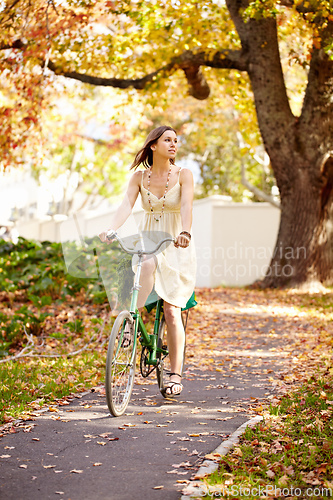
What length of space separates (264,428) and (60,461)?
140cm

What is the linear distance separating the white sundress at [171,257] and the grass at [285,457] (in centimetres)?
112

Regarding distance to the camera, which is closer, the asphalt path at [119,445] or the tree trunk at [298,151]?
the asphalt path at [119,445]

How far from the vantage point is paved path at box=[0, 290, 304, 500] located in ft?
10.7

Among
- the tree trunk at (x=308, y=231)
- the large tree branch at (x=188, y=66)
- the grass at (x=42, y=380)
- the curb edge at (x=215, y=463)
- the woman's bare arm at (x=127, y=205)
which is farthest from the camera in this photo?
the tree trunk at (x=308, y=231)

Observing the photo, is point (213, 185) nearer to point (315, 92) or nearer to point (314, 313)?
point (315, 92)

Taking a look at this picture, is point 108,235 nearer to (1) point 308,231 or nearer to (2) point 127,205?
(2) point 127,205

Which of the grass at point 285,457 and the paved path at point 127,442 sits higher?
the grass at point 285,457

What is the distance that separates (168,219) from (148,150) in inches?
23.2

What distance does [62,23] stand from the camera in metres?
10.5

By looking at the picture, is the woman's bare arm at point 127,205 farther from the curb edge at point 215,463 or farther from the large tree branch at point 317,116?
the large tree branch at point 317,116

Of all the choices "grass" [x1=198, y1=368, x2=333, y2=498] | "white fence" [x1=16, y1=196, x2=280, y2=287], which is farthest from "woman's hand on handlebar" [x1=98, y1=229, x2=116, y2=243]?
"white fence" [x1=16, y1=196, x2=280, y2=287]

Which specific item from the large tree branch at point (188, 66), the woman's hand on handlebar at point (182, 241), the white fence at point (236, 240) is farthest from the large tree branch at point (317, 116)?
the woman's hand on handlebar at point (182, 241)

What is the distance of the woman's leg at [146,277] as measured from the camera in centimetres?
459

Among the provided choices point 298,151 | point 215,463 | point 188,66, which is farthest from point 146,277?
point 298,151
